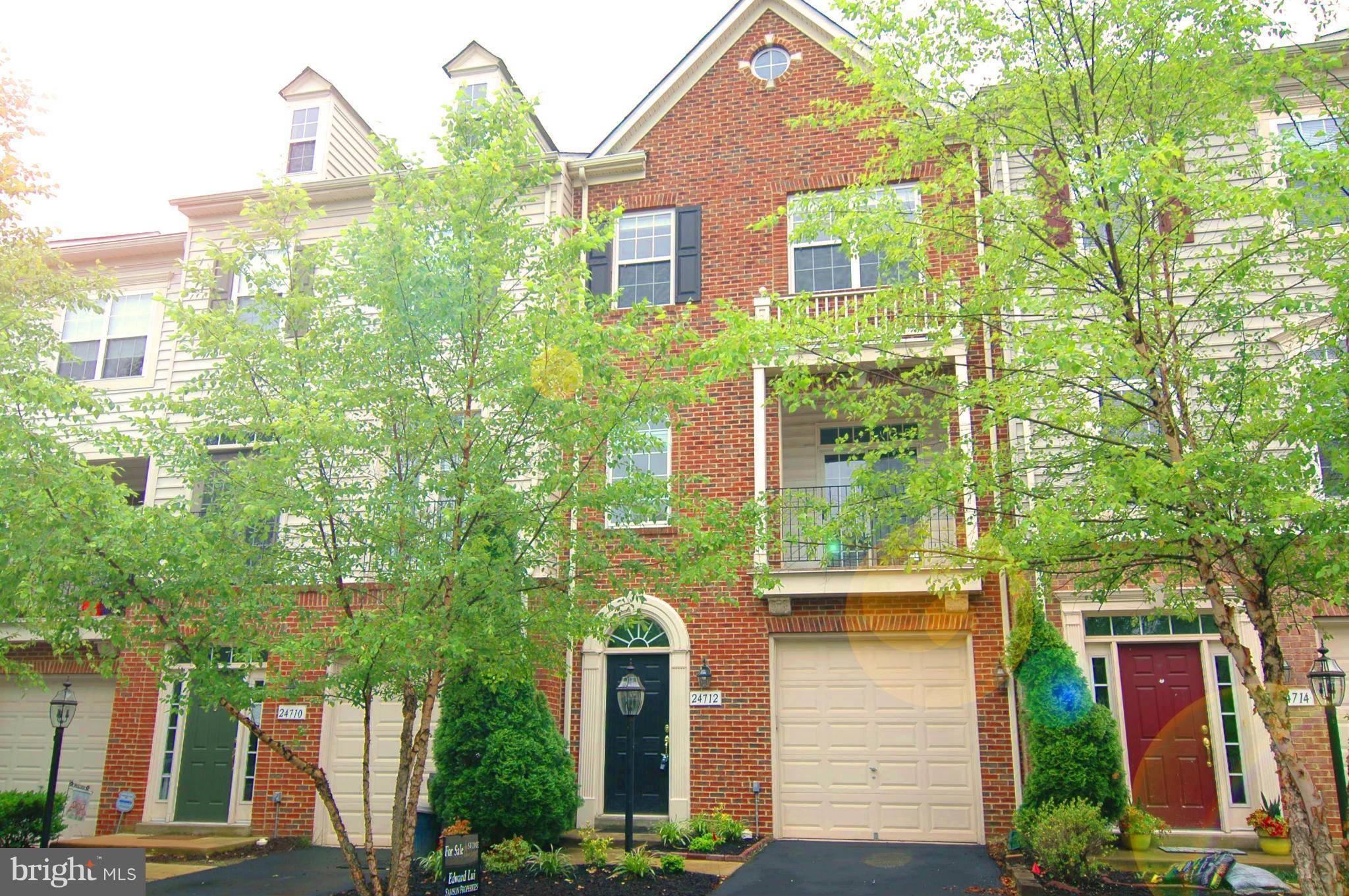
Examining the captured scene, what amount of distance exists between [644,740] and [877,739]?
3192mm

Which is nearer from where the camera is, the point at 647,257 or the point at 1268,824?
the point at 1268,824

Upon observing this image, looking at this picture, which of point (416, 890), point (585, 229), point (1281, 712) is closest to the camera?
point (1281, 712)

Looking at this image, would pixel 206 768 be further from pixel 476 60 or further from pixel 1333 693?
pixel 1333 693

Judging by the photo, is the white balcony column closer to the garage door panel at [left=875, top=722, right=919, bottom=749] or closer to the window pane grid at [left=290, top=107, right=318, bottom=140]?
the garage door panel at [left=875, top=722, right=919, bottom=749]

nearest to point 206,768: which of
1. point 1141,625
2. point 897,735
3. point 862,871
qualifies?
point 862,871

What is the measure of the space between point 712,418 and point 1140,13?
774 centimetres

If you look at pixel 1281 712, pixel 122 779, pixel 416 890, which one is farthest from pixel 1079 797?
pixel 122 779

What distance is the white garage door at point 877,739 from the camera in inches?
496

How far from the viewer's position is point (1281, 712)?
7.25 m

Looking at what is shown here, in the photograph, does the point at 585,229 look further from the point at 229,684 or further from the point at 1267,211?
the point at 1267,211

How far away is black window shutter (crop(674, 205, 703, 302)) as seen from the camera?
14758 mm

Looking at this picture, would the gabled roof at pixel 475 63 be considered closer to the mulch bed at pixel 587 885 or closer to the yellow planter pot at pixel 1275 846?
the mulch bed at pixel 587 885

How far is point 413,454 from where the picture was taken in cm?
844

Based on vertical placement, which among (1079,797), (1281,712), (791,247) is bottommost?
(1079,797)
